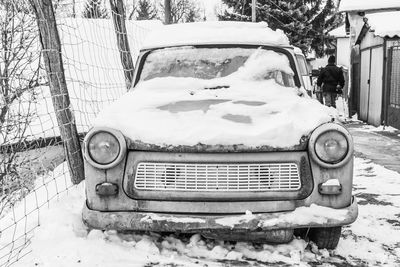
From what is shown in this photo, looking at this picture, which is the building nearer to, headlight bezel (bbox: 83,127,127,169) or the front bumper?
the front bumper

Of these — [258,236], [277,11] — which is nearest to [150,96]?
[258,236]

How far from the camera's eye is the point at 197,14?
68.1 m

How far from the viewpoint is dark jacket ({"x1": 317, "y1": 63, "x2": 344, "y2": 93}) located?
13909mm

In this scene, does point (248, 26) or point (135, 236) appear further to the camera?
point (248, 26)

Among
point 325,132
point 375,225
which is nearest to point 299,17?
point 375,225

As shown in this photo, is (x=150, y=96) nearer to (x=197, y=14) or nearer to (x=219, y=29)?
(x=219, y=29)

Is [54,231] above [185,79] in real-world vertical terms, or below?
below

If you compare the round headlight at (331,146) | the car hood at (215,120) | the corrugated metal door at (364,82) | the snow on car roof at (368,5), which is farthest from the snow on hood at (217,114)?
the snow on car roof at (368,5)

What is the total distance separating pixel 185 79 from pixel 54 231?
5.77 feet

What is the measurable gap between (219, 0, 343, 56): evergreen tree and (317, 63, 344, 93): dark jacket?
56.5 ft

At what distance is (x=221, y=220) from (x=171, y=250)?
1.52 feet

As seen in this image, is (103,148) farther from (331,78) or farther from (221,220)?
(331,78)

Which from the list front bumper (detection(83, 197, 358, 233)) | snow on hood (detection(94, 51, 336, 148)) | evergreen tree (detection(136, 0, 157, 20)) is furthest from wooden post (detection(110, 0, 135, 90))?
evergreen tree (detection(136, 0, 157, 20))

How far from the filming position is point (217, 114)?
11.7 ft
